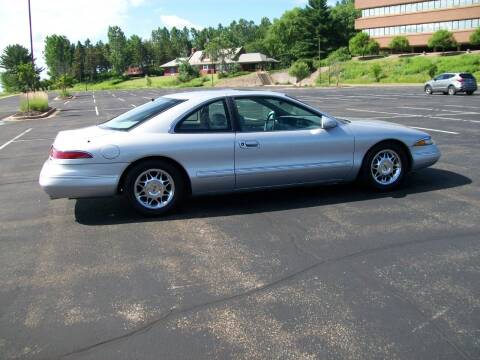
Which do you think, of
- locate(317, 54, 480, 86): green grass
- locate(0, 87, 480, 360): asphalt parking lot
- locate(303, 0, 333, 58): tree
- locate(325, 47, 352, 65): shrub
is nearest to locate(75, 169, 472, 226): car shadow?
locate(0, 87, 480, 360): asphalt parking lot

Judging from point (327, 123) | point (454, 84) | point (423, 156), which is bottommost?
point (423, 156)

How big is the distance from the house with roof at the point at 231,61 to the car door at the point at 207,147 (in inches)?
3512

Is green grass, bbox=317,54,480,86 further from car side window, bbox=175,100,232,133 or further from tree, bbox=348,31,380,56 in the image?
car side window, bbox=175,100,232,133

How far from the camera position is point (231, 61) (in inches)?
4232

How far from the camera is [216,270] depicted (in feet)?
14.6

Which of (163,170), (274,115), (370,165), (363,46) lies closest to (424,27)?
(363,46)

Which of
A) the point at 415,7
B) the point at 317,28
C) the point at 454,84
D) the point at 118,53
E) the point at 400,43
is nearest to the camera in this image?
the point at 454,84

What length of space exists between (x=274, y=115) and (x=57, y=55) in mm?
171417

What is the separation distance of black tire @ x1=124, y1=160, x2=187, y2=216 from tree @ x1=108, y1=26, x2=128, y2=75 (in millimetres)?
153779

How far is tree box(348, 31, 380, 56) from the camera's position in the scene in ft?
282

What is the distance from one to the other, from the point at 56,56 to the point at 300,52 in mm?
97378

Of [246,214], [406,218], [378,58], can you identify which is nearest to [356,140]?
[406,218]

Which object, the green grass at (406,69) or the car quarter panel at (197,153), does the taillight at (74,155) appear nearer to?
the car quarter panel at (197,153)

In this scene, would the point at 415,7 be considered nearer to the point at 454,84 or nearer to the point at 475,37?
the point at 475,37
